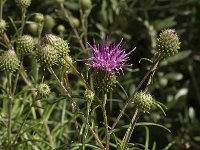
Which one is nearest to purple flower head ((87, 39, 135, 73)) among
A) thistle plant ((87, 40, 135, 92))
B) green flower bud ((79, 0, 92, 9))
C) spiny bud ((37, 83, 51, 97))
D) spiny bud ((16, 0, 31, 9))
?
thistle plant ((87, 40, 135, 92))

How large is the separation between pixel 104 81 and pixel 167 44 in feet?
1.04

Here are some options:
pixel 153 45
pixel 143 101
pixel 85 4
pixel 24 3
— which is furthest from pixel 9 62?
pixel 153 45

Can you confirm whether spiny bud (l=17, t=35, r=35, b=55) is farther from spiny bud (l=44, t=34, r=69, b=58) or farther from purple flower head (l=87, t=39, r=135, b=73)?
purple flower head (l=87, t=39, r=135, b=73)

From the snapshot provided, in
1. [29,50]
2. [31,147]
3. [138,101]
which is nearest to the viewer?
[138,101]

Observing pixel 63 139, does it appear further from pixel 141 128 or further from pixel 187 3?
pixel 187 3

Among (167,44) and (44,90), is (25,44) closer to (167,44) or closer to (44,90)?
(44,90)

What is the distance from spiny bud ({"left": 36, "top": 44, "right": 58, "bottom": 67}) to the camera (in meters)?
2.02

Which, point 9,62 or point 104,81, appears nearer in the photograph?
point 104,81

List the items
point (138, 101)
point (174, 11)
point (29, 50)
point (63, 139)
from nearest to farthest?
point (138, 101) < point (29, 50) < point (63, 139) < point (174, 11)

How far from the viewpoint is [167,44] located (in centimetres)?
205

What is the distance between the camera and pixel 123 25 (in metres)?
3.72

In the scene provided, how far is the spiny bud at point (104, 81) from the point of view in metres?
1.95

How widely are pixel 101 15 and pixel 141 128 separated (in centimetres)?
92

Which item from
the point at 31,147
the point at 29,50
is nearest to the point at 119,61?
the point at 29,50
